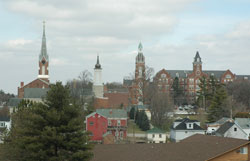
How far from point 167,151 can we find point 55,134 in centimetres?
868

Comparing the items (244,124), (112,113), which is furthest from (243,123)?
(112,113)

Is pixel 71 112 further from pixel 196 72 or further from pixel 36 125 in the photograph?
pixel 196 72

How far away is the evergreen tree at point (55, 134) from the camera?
24.1 metres

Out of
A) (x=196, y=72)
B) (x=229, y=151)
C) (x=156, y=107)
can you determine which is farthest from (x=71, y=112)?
(x=196, y=72)

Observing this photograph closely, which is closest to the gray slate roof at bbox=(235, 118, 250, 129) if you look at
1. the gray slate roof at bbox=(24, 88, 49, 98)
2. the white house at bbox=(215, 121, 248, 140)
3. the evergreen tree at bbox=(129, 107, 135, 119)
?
the white house at bbox=(215, 121, 248, 140)

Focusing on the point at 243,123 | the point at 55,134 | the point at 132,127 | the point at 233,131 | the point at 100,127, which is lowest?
the point at 233,131

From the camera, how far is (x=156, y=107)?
6525 cm

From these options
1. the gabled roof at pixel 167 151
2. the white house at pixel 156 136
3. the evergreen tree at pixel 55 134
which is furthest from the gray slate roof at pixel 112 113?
the evergreen tree at pixel 55 134

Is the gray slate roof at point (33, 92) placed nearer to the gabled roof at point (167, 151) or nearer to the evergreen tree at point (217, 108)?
the evergreen tree at point (217, 108)

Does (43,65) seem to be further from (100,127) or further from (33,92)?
(100,127)

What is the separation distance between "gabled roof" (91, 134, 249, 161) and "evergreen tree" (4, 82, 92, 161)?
271 cm

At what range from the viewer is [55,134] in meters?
24.2

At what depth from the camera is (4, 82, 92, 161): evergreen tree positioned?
2408cm

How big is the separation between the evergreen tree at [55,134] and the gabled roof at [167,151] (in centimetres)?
271
